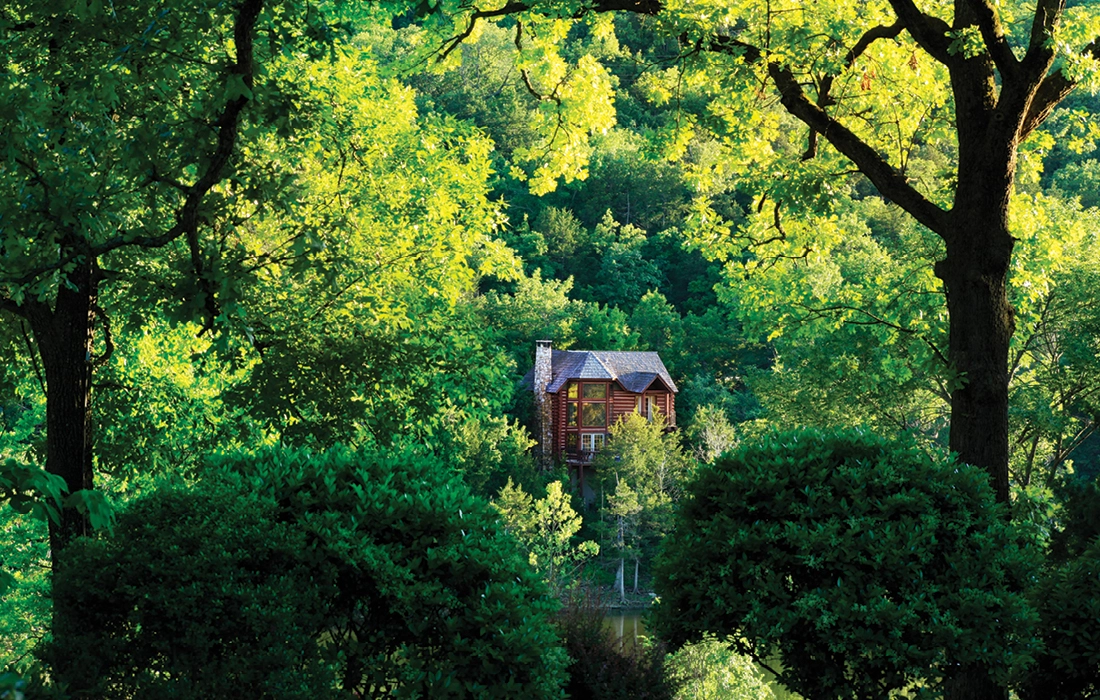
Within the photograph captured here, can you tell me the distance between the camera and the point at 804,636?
4789mm

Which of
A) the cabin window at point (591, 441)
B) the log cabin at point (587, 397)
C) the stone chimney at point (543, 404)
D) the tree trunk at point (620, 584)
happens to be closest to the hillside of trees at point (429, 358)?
the tree trunk at point (620, 584)

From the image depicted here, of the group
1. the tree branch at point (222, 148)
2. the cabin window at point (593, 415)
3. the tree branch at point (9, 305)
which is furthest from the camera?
the cabin window at point (593, 415)

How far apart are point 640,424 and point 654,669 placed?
92.1ft

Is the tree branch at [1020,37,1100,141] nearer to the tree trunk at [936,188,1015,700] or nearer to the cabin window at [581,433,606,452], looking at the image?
the tree trunk at [936,188,1015,700]

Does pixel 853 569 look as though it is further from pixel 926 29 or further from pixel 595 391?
pixel 595 391

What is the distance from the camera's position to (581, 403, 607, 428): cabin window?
1624 inches

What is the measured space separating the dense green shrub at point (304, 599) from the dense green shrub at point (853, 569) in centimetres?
100

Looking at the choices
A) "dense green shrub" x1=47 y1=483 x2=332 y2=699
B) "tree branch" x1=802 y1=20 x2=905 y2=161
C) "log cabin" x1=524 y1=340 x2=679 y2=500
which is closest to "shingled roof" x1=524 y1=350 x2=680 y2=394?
"log cabin" x1=524 y1=340 x2=679 y2=500

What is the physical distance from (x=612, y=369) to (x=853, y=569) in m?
36.4

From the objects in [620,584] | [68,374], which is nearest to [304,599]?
[68,374]

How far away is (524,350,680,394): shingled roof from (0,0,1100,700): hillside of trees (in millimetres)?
27632

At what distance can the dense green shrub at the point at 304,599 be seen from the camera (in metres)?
3.98

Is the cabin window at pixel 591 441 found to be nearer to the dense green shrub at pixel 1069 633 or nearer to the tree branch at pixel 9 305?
the tree branch at pixel 9 305

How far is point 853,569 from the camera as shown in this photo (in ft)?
15.5
